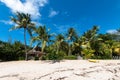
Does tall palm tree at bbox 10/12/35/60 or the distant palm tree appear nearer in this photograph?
tall palm tree at bbox 10/12/35/60

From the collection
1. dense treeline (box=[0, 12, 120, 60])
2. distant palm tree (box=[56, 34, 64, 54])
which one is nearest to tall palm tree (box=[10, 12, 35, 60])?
dense treeline (box=[0, 12, 120, 60])

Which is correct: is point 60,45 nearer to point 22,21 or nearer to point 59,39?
point 59,39

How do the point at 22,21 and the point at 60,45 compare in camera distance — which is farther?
the point at 60,45

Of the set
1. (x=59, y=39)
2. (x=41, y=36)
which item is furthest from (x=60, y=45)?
(x=41, y=36)

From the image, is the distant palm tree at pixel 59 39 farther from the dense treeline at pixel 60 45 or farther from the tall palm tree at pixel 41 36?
the tall palm tree at pixel 41 36

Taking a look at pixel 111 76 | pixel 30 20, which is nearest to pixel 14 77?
pixel 111 76

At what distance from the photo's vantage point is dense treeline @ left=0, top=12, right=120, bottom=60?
1556 inches

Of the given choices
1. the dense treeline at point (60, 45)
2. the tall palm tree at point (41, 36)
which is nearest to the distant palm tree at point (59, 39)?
the dense treeline at point (60, 45)

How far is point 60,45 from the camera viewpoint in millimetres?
49562

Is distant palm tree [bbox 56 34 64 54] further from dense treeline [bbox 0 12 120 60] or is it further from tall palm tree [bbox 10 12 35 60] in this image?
tall palm tree [bbox 10 12 35 60]

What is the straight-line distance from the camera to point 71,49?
51250 mm

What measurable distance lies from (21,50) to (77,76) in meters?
27.9

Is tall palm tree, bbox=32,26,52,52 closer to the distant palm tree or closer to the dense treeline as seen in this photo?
the dense treeline

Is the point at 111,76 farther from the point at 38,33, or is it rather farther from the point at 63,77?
the point at 38,33
